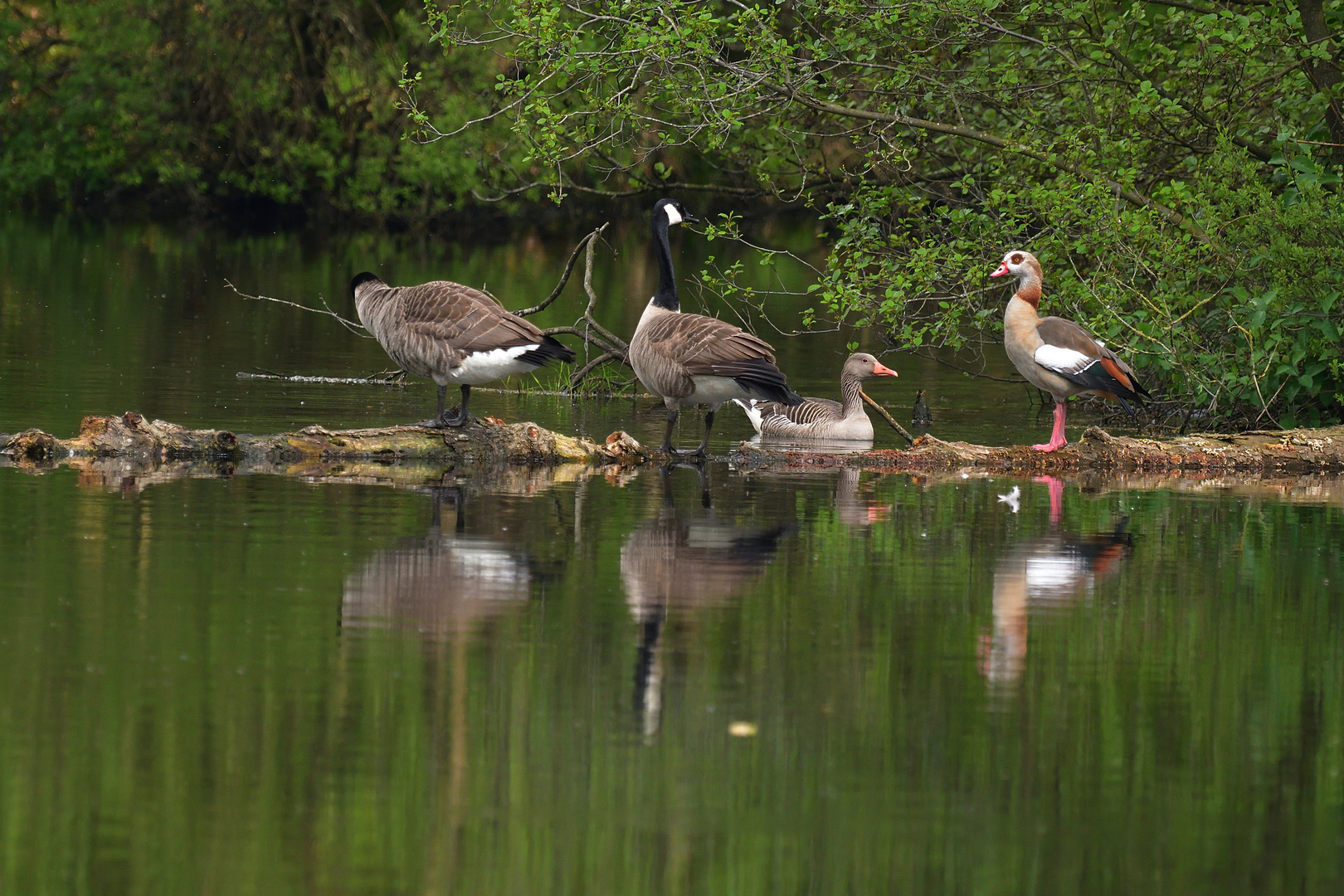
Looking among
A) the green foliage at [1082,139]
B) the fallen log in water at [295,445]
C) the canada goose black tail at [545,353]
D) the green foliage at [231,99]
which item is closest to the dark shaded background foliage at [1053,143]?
the green foliage at [1082,139]

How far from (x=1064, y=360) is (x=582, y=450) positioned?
14.0ft

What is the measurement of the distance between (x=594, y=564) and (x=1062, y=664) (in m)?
3.14

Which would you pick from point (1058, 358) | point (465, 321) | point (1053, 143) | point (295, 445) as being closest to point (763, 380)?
point (465, 321)

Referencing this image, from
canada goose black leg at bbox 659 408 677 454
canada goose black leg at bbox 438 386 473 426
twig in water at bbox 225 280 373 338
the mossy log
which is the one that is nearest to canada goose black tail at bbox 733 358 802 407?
canada goose black leg at bbox 659 408 677 454

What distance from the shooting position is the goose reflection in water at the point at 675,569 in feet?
27.2

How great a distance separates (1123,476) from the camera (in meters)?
15.8

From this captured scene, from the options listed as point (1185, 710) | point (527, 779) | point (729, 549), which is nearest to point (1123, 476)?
point (729, 549)

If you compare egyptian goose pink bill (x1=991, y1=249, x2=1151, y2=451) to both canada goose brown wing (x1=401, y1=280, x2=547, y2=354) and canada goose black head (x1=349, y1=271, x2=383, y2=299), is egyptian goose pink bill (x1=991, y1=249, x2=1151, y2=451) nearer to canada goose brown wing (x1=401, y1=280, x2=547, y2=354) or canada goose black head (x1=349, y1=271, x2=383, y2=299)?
canada goose brown wing (x1=401, y1=280, x2=547, y2=354)

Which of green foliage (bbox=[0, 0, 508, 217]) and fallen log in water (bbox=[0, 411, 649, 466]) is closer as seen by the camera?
fallen log in water (bbox=[0, 411, 649, 466])

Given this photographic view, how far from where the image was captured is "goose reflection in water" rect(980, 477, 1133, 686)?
878 cm

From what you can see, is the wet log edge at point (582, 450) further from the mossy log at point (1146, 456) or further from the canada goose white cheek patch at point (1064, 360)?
the canada goose white cheek patch at point (1064, 360)

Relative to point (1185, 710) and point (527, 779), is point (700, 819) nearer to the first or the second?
point (527, 779)

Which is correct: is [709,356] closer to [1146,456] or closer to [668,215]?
[668,215]

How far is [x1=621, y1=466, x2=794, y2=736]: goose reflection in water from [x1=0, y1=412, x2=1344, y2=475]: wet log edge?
2213 mm
